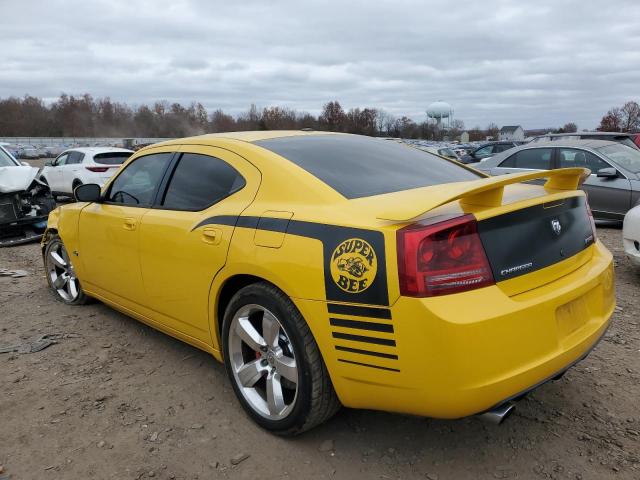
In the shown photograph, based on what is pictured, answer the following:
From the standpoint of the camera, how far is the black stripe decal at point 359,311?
211cm

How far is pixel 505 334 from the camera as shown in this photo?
6.76 feet

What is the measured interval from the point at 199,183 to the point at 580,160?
7726mm

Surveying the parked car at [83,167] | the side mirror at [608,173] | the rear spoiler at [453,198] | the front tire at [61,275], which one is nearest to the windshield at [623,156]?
the side mirror at [608,173]

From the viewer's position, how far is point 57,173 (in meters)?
14.7

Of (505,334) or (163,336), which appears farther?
(163,336)

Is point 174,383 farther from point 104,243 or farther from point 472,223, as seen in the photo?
point 472,223

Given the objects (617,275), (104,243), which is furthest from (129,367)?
(617,275)

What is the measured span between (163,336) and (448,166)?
2.51 m

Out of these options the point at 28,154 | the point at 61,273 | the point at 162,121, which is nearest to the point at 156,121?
the point at 162,121

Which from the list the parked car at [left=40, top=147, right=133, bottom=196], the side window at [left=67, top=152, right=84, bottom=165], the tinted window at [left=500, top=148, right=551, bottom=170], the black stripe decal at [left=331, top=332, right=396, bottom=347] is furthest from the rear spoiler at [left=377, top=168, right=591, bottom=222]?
the side window at [left=67, top=152, right=84, bottom=165]

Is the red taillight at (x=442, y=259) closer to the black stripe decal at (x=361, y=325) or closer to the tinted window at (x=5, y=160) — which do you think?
the black stripe decal at (x=361, y=325)

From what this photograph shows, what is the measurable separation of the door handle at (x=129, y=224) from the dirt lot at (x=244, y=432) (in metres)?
0.94

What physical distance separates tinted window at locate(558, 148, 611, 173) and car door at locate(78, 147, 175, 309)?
7.32 metres

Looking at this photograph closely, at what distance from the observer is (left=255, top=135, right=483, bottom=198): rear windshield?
2.74 meters
